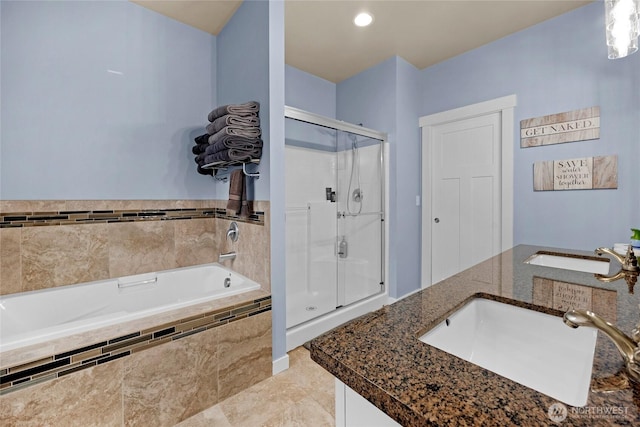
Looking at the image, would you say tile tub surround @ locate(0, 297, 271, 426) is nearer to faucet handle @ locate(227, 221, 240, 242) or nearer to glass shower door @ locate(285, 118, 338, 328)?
faucet handle @ locate(227, 221, 240, 242)

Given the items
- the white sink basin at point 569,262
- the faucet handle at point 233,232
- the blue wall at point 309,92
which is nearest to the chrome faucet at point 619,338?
the white sink basin at point 569,262

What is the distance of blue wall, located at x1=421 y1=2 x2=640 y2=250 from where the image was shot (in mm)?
2068

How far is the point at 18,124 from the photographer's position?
1.78 meters

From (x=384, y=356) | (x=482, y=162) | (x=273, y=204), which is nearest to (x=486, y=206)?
(x=482, y=162)

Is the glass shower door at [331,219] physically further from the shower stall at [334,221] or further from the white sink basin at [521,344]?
the white sink basin at [521,344]

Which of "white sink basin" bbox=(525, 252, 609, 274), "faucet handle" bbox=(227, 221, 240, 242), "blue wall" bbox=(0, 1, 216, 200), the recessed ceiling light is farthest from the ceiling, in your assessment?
"white sink basin" bbox=(525, 252, 609, 274)

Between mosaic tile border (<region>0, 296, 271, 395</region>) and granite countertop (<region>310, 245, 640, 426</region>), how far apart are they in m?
1.11

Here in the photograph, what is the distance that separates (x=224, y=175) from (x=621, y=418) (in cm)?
243

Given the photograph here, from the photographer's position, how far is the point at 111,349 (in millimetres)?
1296

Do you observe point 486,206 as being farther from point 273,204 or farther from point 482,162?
point 273,204

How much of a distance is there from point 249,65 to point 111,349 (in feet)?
6.20

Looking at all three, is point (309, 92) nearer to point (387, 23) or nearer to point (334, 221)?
point (387, 23)

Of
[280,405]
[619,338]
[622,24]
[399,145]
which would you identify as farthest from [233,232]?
[622,24]

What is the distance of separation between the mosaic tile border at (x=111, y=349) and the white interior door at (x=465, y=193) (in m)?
2.21
